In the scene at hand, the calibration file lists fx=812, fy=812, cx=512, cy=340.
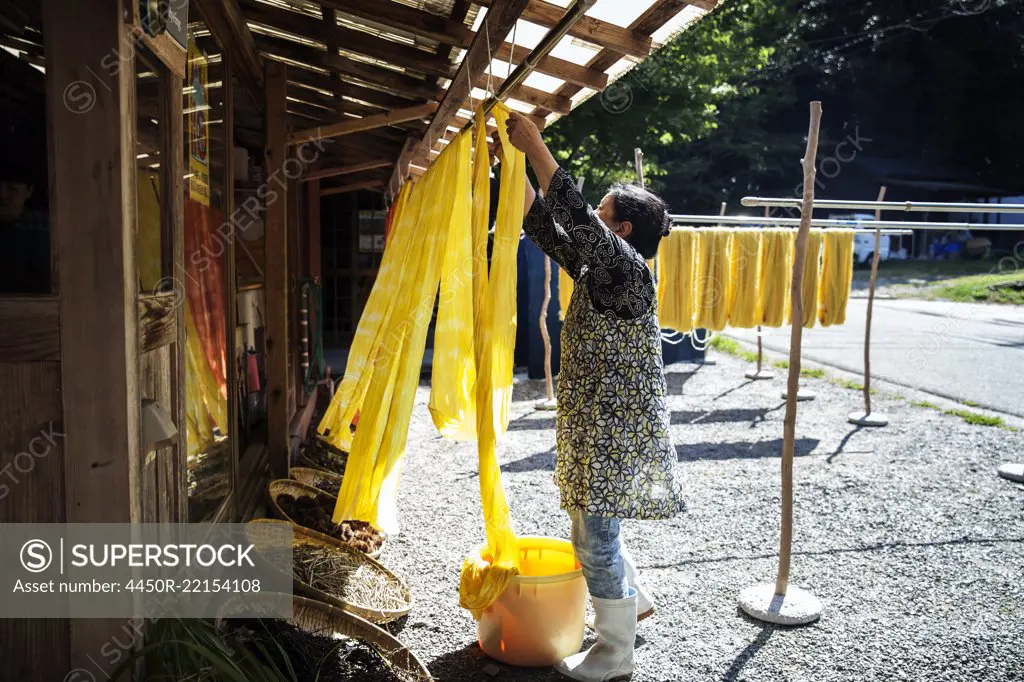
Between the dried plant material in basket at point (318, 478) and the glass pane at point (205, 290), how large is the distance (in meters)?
1.14

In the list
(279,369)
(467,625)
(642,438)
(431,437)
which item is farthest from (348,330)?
(642,438)

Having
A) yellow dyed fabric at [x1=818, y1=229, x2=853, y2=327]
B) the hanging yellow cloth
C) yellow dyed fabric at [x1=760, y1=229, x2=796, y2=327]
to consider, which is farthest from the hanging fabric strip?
yellow dyed fabric at [x1=818, y1=229, x2=853, y2=327]

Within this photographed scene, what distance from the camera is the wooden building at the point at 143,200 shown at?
Result: 2080 millimetres

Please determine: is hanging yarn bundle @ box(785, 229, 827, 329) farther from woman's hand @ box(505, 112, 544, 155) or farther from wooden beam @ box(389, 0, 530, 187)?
woman's hand @ box(505, 112, 544, 155)

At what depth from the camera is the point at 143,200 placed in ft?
9.07

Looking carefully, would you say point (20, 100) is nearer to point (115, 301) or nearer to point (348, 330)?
point (115, 301)

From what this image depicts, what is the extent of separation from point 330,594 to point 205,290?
1.66 meters

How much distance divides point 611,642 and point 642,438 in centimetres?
92

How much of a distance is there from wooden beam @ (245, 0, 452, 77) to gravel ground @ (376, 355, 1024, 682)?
2.79 metres

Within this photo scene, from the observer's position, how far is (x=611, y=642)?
3.46m

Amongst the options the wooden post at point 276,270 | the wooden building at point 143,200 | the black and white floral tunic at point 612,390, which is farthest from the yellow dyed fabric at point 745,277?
the black and white floral tunic at point 612,390

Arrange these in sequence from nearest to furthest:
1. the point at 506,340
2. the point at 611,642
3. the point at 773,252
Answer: the point at 506,340 < the point at 611,642 < the point at 773,252

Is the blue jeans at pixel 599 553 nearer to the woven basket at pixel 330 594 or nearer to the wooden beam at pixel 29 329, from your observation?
the woven basket at pixel 330 594

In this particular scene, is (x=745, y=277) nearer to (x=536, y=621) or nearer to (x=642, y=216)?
(x=642, y=216)
